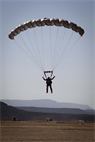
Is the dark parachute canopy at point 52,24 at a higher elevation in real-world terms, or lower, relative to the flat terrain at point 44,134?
higher

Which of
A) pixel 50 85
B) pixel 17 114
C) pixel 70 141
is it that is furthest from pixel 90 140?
pixel 17 114

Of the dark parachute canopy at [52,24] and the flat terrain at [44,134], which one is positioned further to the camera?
the dark parachute canopy at [52,24]

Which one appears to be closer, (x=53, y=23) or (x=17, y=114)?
(x=53, y=23)

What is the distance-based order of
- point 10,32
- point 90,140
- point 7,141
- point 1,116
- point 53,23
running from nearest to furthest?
point 7,141
point 90,140
point 53,23
point 10,32
point 1,116

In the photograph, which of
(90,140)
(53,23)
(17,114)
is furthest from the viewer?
(17,114)

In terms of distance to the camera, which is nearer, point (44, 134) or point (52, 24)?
point (44, 134)

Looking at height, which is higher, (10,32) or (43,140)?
(10,32)

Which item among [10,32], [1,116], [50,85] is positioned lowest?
[1,116]

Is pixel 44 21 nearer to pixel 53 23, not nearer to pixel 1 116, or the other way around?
pixel 53 23

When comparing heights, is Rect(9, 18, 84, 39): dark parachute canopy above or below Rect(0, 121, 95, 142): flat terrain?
above

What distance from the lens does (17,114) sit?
79.4m

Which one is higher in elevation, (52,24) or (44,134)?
(52,24)

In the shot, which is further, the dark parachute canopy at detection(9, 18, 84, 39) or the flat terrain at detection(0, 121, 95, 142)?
the dark parachute canopy at detection(9, 18, 84, 39)

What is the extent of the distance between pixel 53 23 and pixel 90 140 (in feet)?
40.8
